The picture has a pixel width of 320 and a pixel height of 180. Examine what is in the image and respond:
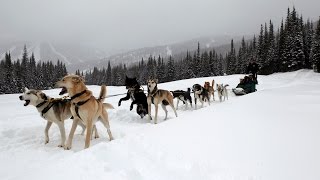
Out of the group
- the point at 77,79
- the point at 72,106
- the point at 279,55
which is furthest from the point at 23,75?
the point at 77,79

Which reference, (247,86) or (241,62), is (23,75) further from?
(247,86)

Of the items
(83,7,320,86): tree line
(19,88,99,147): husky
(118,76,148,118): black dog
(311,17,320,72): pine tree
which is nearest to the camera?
(19,88,99,147): husky

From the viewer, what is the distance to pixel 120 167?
3.66 metres

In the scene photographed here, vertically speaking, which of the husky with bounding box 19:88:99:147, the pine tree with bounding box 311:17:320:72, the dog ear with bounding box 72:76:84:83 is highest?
the pine tree with bounding box 311:17:320:72

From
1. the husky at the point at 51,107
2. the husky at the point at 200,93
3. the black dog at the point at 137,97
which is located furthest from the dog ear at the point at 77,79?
the husky at the point at 200,93

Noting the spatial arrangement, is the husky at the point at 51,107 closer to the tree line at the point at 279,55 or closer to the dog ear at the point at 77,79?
the dog ear at the point at 77,79

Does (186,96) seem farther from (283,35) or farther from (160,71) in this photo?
(160,71)

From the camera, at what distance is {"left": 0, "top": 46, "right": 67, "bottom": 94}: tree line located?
78125 millimetres

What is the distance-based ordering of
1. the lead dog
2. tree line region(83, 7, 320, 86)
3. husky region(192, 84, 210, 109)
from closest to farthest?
the lead dog < husky region(192, 84, 210, 109) < tree line region(83, 7, 320, 86)

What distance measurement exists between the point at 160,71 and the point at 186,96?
2769 inches

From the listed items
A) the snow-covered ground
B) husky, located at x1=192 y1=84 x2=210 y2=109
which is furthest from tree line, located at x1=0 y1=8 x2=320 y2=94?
the snow-covered ground

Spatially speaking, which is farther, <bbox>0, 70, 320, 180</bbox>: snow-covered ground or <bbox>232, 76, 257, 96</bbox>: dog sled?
<bbox>232, 76, 257, 96</bbox>: dog sled

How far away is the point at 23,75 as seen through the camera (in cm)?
8900

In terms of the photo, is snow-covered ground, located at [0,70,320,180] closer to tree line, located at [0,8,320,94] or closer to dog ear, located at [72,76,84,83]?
dog ear, located at [72,76,84,83]
